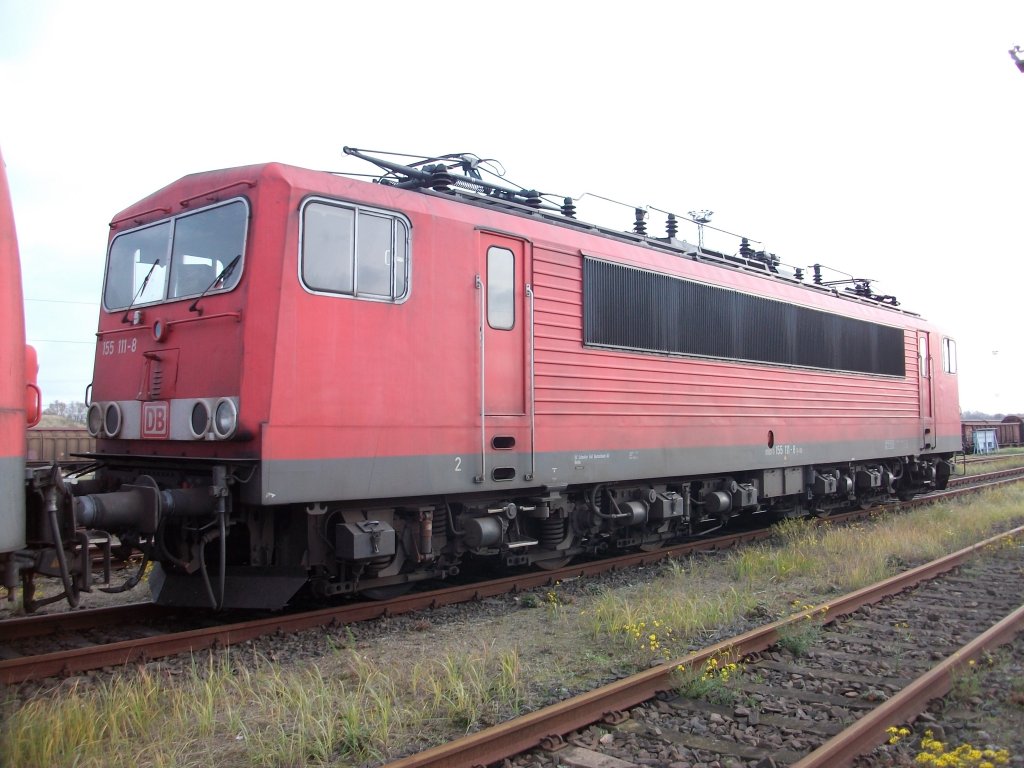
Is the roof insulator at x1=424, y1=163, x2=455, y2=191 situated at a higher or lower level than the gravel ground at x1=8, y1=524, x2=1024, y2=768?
higher

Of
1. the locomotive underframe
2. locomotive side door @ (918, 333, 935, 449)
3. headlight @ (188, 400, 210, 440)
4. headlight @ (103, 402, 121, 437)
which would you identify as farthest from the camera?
locomotive side door @ (918, 333, 935, 449)

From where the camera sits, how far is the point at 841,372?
13391 millimetres

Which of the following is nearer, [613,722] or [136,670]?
[613,722]

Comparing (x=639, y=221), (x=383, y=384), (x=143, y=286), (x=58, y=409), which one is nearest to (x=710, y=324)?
(x=639, y=221)

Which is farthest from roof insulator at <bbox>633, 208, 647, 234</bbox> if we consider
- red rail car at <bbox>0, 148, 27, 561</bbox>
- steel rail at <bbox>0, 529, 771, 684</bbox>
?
red rail car at <bbox>0, 148, 27, 561</bbox>

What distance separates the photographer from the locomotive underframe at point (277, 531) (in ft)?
17.0

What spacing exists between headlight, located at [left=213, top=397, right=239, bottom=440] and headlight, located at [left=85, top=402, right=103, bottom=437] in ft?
6.33

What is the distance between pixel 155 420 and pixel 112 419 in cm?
75

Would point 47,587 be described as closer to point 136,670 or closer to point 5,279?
point 136,670

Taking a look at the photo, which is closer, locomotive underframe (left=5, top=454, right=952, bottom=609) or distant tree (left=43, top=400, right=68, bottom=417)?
locomotive underframe (left=5, top=454, right=952, bottom=609)

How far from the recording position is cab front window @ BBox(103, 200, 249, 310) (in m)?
6.48

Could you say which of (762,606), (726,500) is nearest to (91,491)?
(762,606)

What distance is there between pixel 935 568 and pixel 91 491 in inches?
336

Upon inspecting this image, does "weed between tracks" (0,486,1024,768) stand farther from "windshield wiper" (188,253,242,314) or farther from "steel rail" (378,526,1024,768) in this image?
"windshield wiper" (188,253,242,314)
